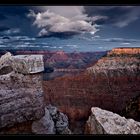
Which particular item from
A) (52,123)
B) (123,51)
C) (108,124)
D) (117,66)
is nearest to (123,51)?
(123,51)

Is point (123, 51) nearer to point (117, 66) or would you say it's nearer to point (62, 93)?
point (117, 66)

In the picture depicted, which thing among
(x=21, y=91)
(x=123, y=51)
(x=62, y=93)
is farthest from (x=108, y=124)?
(x=21, y=91)

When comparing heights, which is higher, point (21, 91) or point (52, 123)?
point (21, 91)

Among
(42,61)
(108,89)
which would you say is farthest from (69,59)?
(108,89)

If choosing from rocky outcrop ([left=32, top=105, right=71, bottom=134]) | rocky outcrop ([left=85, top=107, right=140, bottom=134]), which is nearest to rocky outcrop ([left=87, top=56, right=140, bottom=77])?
rocky outcrop ([left=85, top=107, right=140, bottom=134])

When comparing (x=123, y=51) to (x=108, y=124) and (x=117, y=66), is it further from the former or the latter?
(x=108, y=124)

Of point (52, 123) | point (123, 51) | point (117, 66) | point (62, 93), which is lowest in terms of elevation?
point (52, 123)

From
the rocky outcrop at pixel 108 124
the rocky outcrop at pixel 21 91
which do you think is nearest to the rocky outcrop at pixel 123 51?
the rocky outcrop at pixel 108 124

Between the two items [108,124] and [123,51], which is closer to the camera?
[108,124]

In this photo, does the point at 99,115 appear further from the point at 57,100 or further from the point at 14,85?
the point at 14,85
